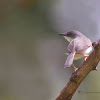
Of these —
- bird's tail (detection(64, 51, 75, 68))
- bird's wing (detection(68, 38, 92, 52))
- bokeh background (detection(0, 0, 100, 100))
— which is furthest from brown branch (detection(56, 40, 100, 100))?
bokeh background (detection(0, 0, 100, 100))

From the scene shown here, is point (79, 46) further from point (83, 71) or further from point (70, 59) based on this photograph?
point (83, 71)

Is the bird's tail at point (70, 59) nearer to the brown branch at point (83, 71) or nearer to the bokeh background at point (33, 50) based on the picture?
the brown branch at point (83, 71)

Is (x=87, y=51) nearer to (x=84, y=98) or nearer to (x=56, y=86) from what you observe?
(x=84, y=98)

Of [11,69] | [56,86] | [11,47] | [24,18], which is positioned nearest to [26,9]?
[24,18]

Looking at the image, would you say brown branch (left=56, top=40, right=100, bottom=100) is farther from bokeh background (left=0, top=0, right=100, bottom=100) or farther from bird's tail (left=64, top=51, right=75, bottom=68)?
bokeh background (left=0, top=0, right=100, bottom=100)

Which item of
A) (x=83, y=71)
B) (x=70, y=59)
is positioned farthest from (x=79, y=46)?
(x=83, y=71)

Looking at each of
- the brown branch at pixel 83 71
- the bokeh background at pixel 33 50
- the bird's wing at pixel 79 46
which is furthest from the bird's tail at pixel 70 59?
the bokeh background at pixel 33 50
